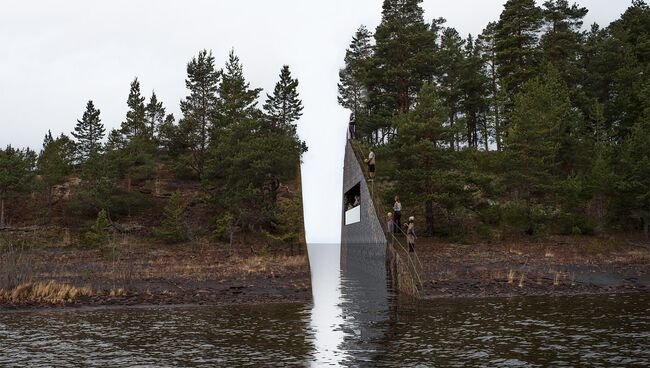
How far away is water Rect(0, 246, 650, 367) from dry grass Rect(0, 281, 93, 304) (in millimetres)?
2173

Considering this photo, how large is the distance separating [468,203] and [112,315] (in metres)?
27.3

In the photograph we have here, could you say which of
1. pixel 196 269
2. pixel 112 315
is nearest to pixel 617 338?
pixel 112 315

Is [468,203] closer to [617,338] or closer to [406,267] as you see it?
[406,267]

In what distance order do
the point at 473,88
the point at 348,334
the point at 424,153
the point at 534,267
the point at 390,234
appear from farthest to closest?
the point at 473,88, the point at 424,153, the point at 534,267, the point at 390,234, the point at 348,334

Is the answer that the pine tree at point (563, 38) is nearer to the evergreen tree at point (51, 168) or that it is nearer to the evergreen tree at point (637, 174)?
the evergreen tree at point (637, 174)

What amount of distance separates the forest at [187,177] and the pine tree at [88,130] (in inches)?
13.1

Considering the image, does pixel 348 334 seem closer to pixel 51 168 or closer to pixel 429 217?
pixel 429 217

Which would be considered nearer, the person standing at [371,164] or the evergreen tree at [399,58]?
the person standing at [371,164]

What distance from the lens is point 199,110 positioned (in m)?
60.2

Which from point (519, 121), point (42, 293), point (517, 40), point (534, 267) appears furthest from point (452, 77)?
point (42, 293)

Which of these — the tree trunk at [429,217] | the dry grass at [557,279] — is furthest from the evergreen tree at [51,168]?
the dry grass at [557,279]

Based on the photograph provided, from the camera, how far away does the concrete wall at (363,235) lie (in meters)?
30.0

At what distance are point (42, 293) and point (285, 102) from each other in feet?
145

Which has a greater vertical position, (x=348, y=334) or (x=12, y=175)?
(x=12, y=175)
